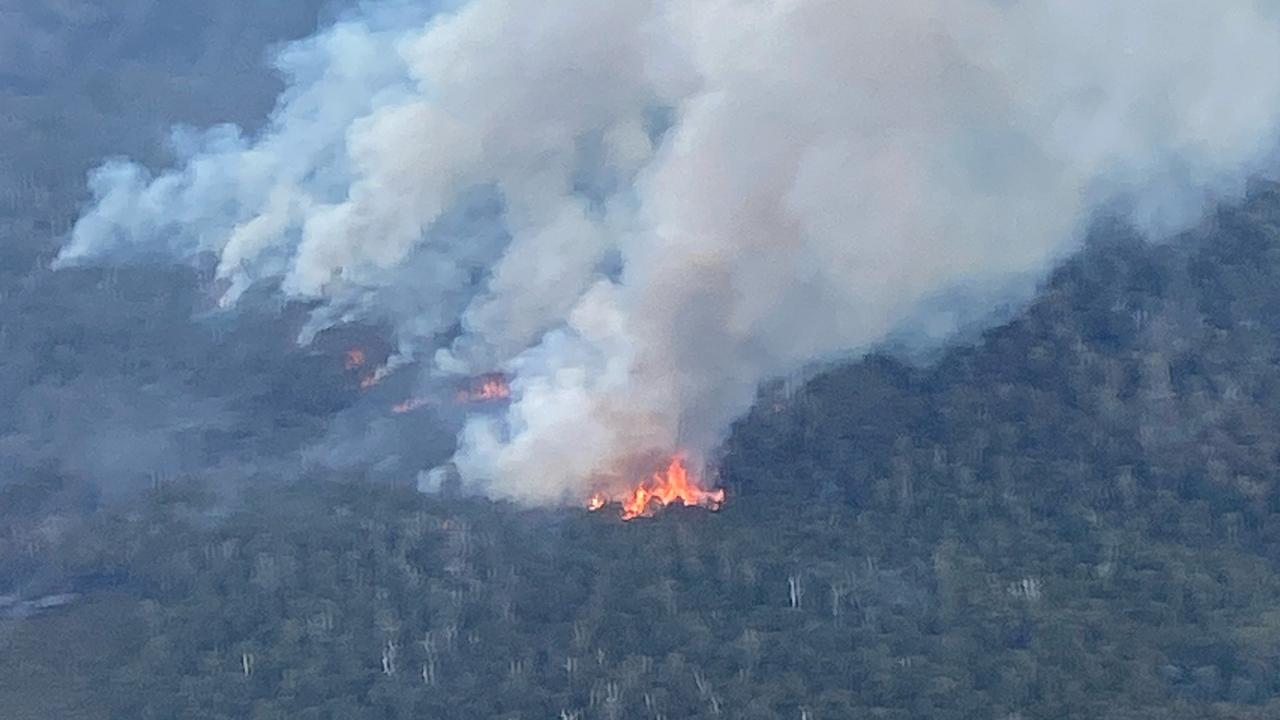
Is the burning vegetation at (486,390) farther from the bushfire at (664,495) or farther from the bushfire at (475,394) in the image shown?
the bushfire at (664,495)

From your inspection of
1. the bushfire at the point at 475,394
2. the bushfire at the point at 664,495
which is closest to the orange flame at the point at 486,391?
the bushfire at the point at 475,394

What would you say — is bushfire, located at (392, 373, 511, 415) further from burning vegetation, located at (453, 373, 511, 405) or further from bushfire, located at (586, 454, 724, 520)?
bushfire, located at (586, 454, 724, 520)

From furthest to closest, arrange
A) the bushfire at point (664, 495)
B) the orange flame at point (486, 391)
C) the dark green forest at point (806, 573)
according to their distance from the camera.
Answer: the orange flame at point (486, 391) < the bushfire at point (664, 495) < the dark green forest at point (806, 573)

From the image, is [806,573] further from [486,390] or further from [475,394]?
[475,394]

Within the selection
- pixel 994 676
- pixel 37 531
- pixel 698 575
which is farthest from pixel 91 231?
pixel 994 676

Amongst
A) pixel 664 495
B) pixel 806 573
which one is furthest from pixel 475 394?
pixel 806 573

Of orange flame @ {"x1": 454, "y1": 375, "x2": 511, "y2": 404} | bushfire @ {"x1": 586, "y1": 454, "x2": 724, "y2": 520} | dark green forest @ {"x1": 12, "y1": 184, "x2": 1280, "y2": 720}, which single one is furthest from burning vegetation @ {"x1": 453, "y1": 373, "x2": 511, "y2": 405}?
bushfire @ {"x1": 586, "y1": 454, "x2": 724, "y2": 520}

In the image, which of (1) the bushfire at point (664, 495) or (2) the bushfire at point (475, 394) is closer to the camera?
(1) the bushfire at point (664, 495)
